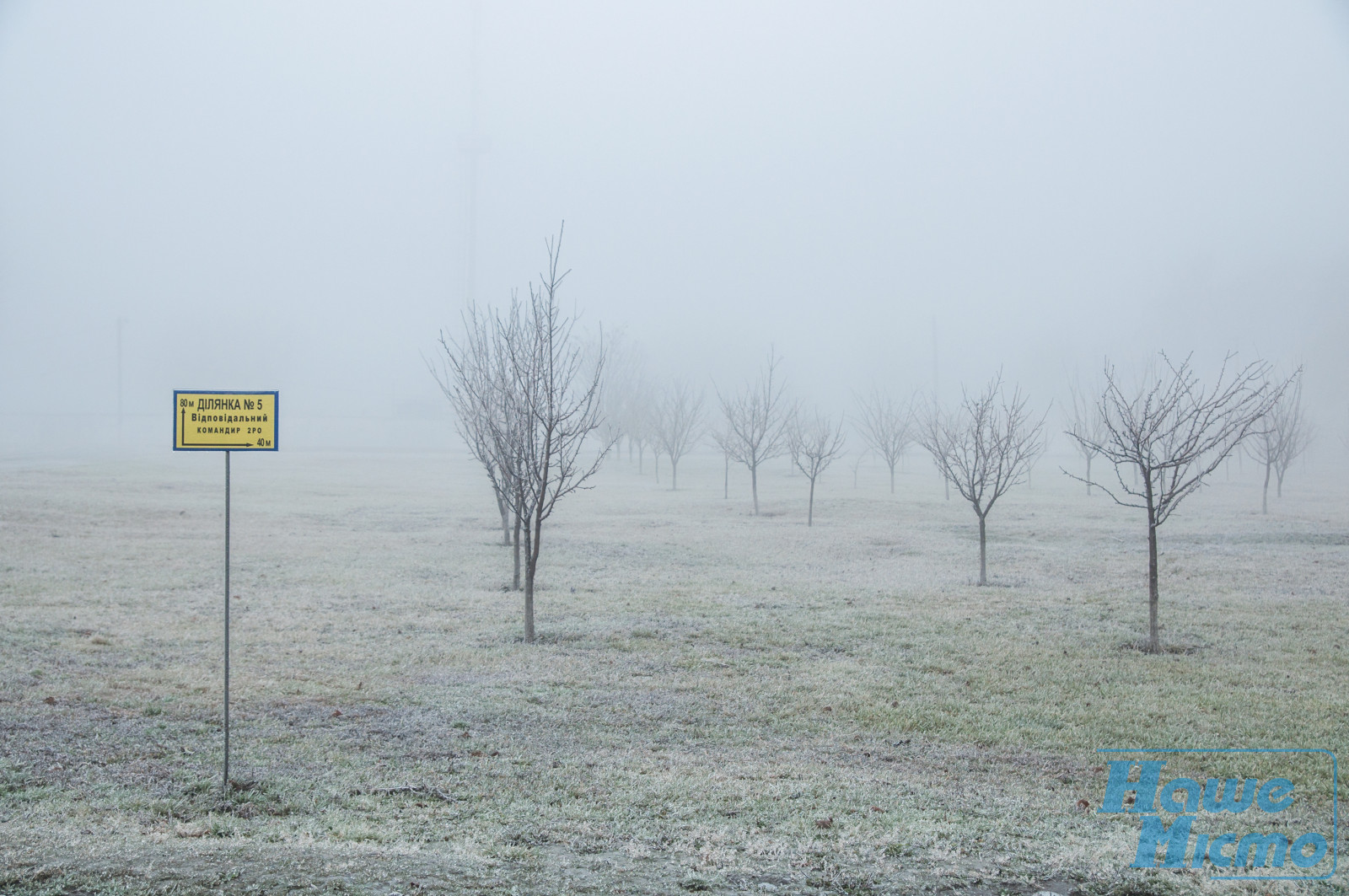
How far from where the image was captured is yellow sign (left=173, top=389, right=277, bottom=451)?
516cm

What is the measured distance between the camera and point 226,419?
5.21 meters

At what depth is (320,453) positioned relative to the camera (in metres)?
58.4

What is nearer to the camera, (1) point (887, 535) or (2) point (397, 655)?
(2) point (397, 655)

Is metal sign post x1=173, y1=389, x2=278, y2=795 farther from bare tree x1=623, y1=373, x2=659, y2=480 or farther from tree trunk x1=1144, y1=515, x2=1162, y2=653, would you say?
bare tree x1=623, y1=373, x2=659, y2=480

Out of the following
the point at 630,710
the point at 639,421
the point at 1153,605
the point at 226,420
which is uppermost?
the point at 639,421

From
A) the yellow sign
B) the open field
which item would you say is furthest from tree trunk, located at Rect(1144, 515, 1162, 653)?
the yellow sign

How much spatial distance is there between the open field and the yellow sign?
2.02m

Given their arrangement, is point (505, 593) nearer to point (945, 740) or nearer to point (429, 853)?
point (945, 740)

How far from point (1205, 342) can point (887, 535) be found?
72.3 meters

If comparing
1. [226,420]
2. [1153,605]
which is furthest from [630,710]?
[1153,605]

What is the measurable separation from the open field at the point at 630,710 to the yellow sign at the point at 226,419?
6.63 ft

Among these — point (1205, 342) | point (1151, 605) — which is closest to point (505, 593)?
point (1151, 605)

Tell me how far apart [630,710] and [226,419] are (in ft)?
12.5

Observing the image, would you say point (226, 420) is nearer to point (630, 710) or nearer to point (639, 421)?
point (630, 710)
